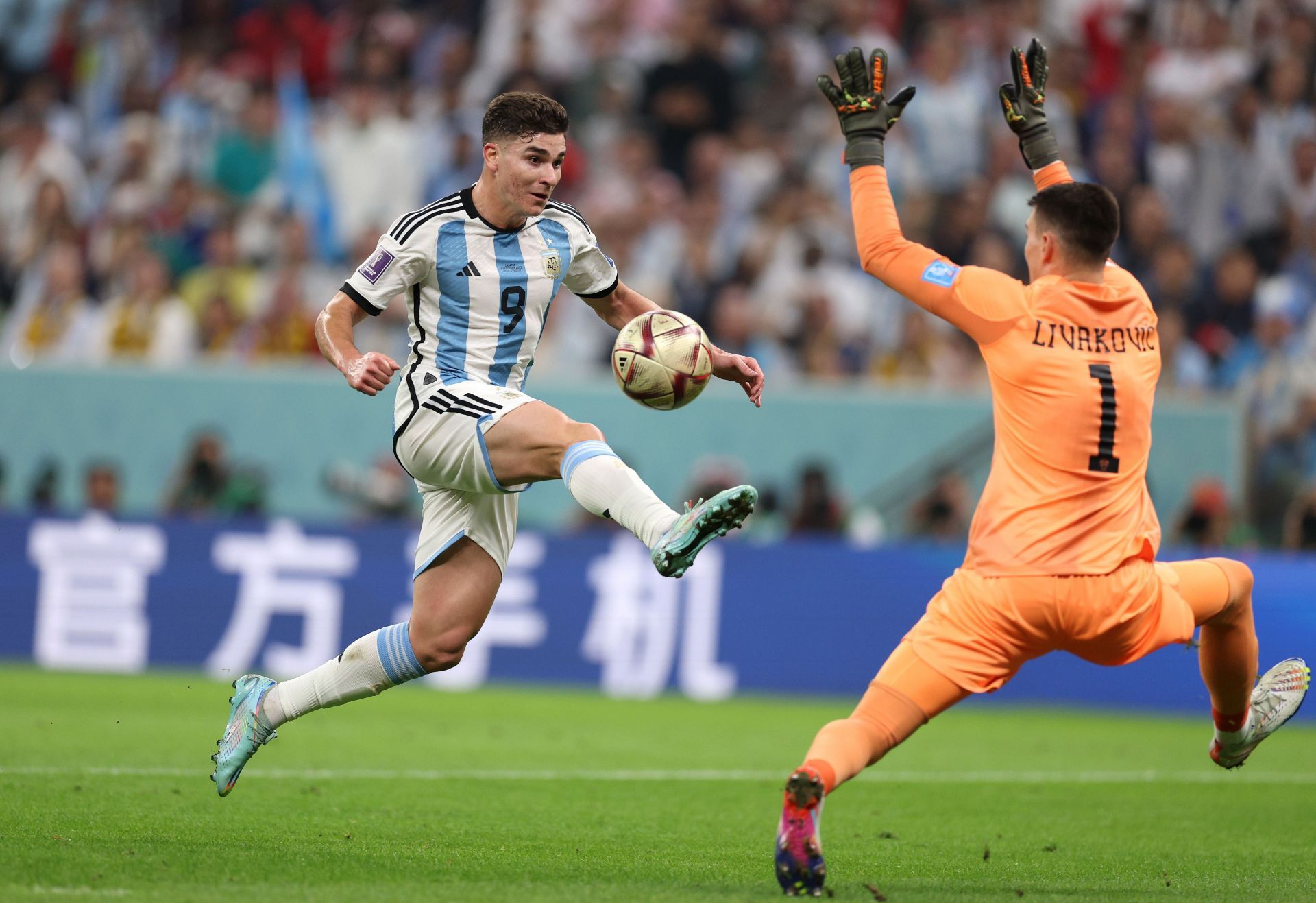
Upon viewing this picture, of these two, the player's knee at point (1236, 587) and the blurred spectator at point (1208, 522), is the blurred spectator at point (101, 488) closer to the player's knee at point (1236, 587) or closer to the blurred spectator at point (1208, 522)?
the blurred spectator at point (1208, 522)

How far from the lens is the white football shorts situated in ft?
20.4

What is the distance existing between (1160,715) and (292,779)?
735 cm

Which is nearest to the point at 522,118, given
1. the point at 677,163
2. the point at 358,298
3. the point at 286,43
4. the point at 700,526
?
the point at 358,298

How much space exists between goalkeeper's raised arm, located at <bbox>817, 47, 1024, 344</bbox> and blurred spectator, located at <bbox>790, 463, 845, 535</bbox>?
797 cm

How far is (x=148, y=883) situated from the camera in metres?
5.17

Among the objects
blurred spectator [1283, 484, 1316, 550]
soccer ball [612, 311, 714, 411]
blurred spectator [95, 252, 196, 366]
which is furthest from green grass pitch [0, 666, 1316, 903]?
blurred spectator [95, 252, 196, 366]

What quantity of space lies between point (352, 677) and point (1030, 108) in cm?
339

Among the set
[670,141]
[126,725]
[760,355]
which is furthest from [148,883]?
[670,141]

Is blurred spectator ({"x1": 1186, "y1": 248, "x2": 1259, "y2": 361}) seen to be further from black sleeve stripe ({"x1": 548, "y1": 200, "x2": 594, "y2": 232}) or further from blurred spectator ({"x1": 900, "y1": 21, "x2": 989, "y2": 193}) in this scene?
black sleeve stripe ({"x1": 548, "y1": 200, "x2": 594, "y2": 232})

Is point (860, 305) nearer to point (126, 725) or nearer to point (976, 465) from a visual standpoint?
point (976, 465)

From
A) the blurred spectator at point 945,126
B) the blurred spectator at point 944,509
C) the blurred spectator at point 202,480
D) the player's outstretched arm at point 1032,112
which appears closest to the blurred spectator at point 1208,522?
the blurred spectator at point 944,509

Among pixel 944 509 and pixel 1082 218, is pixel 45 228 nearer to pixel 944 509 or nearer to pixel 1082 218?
pixel 944 509

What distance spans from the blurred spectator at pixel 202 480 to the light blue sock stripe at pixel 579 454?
8418 mm

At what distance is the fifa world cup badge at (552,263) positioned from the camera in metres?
6.67
